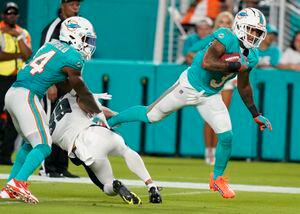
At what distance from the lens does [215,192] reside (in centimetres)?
1169

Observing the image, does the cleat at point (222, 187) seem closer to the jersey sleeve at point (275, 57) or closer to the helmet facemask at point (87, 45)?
the helmet facemask at point (87, 45)

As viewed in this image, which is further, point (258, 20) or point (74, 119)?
point (258, 20)

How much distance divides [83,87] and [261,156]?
790 centimetres

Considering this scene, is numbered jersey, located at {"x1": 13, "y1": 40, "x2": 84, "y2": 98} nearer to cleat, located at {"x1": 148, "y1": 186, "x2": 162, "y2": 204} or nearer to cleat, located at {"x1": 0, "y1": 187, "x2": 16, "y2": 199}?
cleat, located at {"x1": 0, "y1": 187, "x2": 16, "y2": 199}

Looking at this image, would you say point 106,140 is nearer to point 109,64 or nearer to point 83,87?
point 83,87

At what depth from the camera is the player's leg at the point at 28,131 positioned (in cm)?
959

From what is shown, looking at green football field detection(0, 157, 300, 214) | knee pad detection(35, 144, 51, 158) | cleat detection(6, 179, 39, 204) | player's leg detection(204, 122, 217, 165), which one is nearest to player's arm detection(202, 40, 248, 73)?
green football field detection(0, 157, 300, 214)

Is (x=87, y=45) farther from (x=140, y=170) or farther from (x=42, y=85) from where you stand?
(x=140, y=170)

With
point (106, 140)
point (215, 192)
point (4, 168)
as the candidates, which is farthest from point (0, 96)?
point (106, 140)

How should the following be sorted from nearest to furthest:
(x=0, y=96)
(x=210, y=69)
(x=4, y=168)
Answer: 1. (x=210, y=69)
2. (x=4, y=168)
3. (x=0, y=96)

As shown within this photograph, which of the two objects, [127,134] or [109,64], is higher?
[109,64]

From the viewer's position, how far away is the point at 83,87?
9.91 m

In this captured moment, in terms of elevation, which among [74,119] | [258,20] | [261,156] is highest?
[258,20]

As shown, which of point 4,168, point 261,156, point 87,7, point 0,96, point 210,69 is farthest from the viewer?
Result: point 87,7
